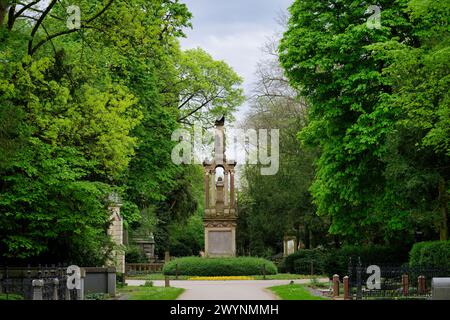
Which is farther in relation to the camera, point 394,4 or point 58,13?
point 394,4

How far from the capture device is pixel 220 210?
48438 millimetres

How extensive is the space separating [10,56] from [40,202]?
467cm

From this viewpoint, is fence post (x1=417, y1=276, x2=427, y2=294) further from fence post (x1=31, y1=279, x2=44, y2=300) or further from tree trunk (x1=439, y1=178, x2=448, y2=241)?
fence post (x1=31, y1=279, x2=44, y2=300)

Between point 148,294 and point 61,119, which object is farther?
point 148,294

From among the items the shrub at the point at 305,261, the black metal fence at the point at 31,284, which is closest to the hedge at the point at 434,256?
Result: the black metal fence at the point at 31,284

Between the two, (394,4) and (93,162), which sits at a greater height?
(394,4)

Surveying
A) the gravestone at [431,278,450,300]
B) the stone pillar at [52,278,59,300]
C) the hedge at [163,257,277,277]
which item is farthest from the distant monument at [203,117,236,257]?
the gravestone at [431,278,450,300]

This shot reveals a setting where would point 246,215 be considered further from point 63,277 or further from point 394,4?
point 63,277

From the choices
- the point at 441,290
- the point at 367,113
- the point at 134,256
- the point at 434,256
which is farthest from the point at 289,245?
the point at 441,290

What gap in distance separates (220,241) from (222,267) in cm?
429

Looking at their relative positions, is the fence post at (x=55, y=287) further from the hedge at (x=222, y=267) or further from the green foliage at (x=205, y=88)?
the green foliage at (x=205, y=88)

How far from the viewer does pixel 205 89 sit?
52.4 metres

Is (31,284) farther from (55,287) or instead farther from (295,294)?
(295,294)
